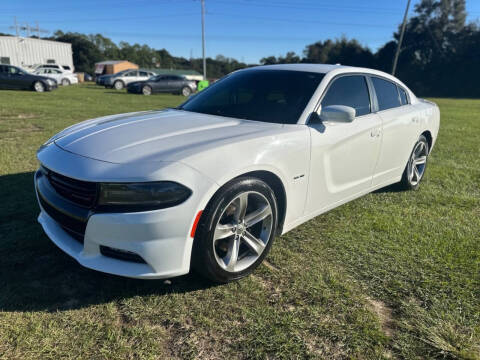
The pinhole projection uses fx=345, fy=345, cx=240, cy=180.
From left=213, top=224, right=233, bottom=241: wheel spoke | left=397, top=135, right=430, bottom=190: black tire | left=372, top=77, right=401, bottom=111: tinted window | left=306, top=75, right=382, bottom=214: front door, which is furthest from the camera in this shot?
left=397, top=135, right=430, bottom=190: black tire

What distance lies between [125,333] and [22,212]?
2.12 m

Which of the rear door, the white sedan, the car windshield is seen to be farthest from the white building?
the rear door

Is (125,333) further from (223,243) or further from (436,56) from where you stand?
(436,56)

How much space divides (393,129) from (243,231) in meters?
2.30

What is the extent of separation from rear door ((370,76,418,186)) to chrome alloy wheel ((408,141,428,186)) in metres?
0.22

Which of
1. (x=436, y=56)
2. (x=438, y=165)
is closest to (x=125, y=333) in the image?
(x=438, y=165)

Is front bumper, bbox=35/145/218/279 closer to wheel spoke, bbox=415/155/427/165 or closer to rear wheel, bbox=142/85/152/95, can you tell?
wheel spoke, bbox=415/155/427/165

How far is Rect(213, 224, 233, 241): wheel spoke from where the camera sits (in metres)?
2.32

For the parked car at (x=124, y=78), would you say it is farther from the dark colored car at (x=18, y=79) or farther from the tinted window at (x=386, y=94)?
the tinted window at (x=386, y=94)

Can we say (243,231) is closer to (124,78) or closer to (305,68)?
(305,68)

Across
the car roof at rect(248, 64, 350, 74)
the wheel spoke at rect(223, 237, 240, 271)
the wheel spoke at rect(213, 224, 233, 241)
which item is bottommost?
the wheel spoke at rect(223, 237, 240, 271)

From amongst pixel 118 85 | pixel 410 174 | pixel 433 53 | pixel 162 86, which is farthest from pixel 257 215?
pixel 433 53

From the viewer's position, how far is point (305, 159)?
2.77 meters

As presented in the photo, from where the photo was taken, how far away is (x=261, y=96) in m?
3.26
